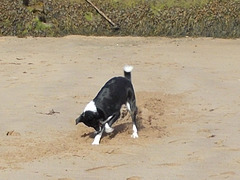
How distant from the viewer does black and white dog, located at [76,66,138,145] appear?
8.07 metres

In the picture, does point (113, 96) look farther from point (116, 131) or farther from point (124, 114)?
point (124, 114)

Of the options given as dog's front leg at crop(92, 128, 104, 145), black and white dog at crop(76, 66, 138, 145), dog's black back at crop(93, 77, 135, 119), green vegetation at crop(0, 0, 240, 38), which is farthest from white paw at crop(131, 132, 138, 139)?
green vegetation at crop(0, 0, 240, 38)

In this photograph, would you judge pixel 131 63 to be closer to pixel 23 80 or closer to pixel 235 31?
pixel 23 80

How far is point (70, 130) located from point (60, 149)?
0.97 metres

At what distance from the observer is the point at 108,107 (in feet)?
27.1

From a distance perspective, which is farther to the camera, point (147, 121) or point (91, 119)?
point (147, 121)

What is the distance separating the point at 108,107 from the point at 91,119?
1.04 feet

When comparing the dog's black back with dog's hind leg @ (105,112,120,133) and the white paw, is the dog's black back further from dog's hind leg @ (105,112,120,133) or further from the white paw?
the white paw

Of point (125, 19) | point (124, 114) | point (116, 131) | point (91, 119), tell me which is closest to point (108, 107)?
point (91, 119)

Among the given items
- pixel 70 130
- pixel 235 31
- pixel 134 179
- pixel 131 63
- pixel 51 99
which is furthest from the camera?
pixel 235 31

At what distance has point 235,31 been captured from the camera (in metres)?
17.4

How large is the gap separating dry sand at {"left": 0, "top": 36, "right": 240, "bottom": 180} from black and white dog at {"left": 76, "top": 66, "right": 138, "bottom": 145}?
20cm

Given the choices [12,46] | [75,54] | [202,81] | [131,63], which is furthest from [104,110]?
[12,46]

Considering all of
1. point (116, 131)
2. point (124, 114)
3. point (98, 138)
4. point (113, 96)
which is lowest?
point (124, 114)
